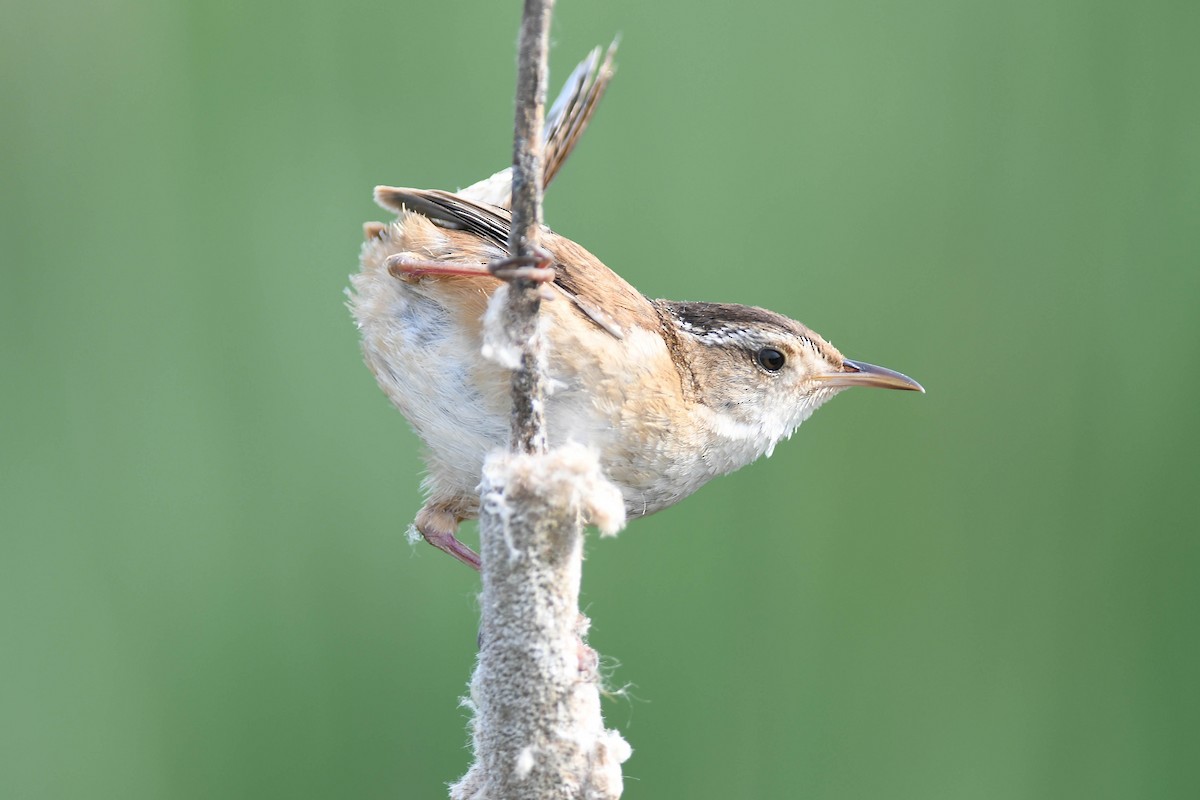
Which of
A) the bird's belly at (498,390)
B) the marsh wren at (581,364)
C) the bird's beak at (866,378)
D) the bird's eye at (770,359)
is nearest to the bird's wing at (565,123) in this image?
the marsh wren at (581,364)

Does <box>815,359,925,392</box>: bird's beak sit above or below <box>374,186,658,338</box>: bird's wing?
below

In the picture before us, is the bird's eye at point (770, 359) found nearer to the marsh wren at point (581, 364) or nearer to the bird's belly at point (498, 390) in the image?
the marsh wren at point (581, 364)

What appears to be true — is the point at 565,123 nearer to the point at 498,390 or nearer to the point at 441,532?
the point at 498,390

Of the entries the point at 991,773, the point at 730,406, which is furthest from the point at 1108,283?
the point at 730,406

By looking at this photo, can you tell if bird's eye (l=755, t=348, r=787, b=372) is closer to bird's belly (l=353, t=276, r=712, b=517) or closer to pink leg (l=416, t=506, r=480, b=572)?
bird's belly (l=353, t=276, r=712, b=517)

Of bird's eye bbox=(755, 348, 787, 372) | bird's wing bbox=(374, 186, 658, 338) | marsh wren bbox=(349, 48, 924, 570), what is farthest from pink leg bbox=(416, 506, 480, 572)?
bird's eye bbox=(755, 348, 787, 372)

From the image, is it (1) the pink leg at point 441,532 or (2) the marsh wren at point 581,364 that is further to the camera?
(1) the pink leg at point 441,532

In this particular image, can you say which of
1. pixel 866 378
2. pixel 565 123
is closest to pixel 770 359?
pixel 866 378
